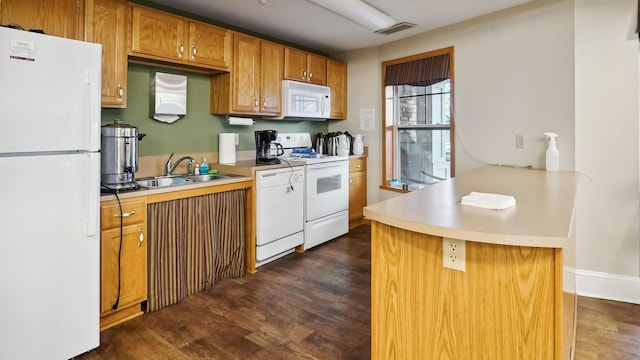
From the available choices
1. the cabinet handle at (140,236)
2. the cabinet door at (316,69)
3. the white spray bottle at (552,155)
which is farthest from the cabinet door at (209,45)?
the white spray bottle at (552,155)

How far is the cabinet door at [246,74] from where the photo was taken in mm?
3250

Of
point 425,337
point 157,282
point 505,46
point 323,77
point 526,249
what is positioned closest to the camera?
point 526,249

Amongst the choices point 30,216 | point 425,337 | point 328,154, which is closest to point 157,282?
point 30,216

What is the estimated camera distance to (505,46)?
3.12 metres

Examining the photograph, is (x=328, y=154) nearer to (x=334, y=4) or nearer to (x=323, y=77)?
(x=323, y=77)

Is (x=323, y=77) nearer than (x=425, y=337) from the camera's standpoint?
No

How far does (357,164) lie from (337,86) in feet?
3.43

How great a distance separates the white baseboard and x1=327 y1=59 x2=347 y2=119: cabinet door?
301 cm

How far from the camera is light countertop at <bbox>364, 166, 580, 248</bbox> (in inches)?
41.1

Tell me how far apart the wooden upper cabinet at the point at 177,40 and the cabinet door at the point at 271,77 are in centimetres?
45

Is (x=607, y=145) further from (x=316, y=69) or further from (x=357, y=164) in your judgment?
(x=316, y=69)

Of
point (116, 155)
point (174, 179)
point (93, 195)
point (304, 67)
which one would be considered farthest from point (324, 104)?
point (93, 195)

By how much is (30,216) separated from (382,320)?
1.67 m

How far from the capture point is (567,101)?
2.73m
